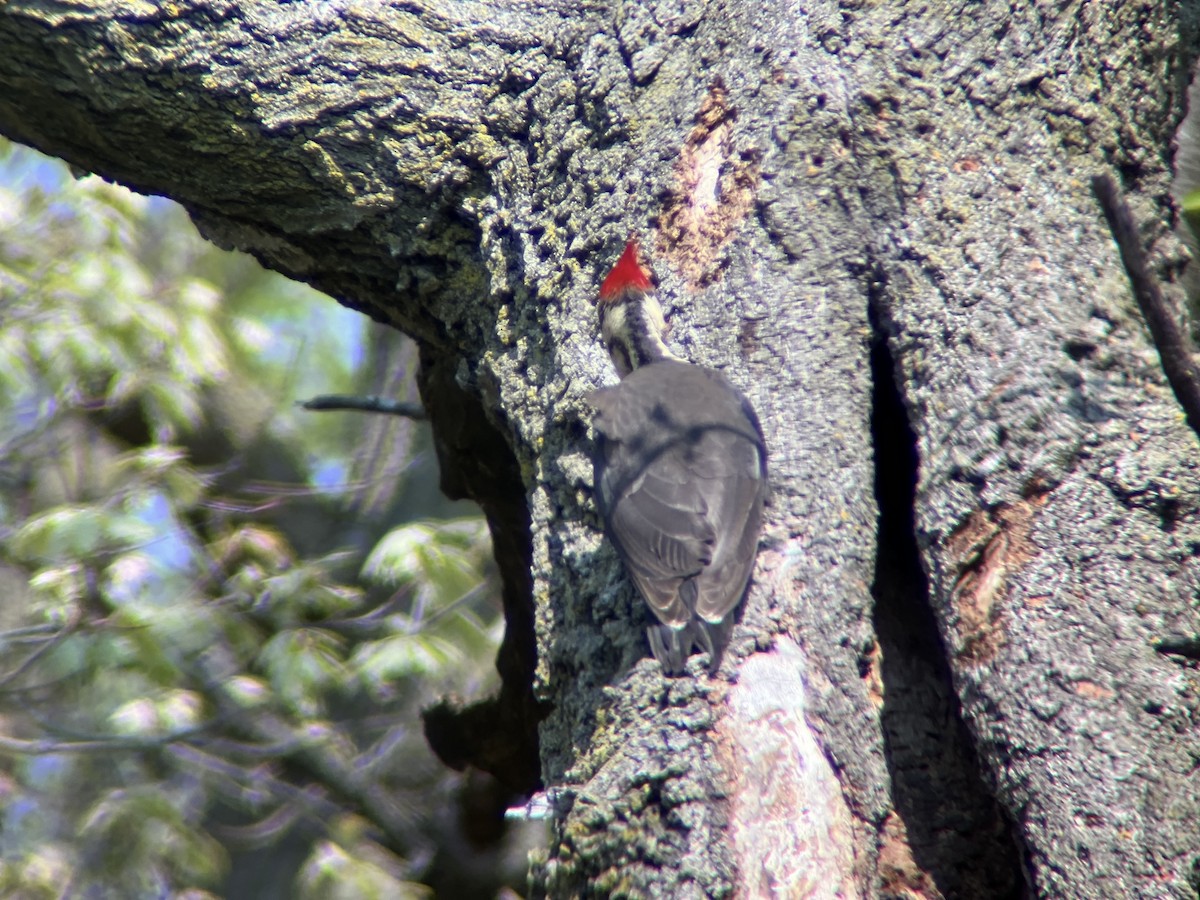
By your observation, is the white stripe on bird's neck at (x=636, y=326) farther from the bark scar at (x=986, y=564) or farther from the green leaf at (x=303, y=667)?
the green leaf at (x=303, y=667)

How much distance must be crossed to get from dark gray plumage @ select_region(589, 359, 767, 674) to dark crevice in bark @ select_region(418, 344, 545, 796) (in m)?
1.01

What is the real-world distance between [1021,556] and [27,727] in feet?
21.3

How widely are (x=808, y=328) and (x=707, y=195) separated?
0.48m

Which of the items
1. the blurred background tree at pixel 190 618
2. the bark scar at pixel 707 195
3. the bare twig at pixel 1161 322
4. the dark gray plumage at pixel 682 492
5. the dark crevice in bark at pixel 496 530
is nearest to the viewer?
the bare twig at pixel 1161 322

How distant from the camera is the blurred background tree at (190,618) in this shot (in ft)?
19.5

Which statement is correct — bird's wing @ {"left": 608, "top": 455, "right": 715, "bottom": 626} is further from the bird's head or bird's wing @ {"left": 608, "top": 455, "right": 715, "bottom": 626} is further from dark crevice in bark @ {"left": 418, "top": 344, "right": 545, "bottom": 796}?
dark crevice in bark @ {"left": 418, "top": 344, "right": 545, "bottom": 796}

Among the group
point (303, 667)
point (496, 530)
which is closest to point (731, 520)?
point (496, 530)

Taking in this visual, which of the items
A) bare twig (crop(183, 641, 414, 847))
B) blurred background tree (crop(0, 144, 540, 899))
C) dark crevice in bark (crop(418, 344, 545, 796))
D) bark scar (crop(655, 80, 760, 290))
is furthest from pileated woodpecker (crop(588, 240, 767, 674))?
bare twig (crop(183, 641, 414, 847))

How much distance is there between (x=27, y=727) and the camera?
677 centimetres

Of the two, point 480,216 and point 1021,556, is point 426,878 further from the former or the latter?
point 1021,556

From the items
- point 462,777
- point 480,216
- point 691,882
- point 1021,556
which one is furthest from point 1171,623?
point 462,777

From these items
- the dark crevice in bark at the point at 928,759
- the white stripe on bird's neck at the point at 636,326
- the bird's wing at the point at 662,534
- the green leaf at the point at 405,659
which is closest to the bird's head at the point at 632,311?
the white stripe on bird's neck at the point at 636,326

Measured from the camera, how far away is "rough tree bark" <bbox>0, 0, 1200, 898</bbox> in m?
1.97

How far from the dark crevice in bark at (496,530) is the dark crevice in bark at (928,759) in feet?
4.99
